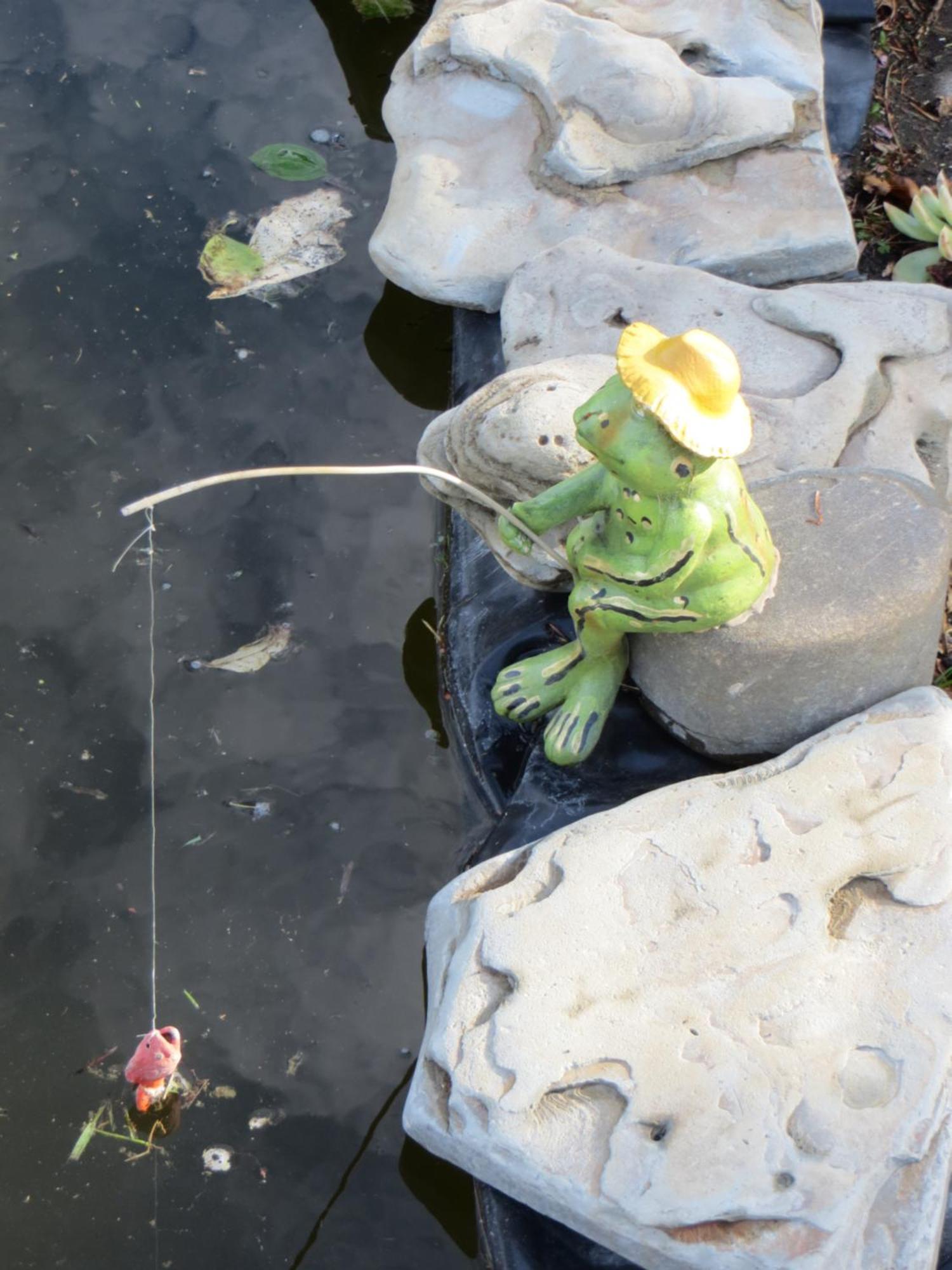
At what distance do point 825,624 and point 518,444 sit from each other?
729 millimetres

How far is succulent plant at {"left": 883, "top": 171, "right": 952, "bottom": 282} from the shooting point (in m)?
3.66

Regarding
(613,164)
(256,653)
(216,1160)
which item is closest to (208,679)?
(256,653)

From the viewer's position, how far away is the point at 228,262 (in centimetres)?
390

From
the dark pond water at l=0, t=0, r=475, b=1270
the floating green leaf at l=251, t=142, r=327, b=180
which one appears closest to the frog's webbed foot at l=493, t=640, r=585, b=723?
the dark pond water at l=0, t=0, r=475, b=1270

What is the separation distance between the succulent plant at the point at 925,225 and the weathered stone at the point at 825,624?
1.47 m

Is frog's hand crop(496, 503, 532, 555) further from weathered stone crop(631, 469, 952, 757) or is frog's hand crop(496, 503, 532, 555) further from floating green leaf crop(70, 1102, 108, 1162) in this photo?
floating green leaf crop(70, 1102, 108, 1162)

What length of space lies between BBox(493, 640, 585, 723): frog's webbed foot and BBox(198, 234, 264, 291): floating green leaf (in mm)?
1769

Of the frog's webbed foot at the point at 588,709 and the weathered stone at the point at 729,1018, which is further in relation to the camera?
the frog's webbed foot at the point at 588,709

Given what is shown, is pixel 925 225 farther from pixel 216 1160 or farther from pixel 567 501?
pixel 216 1160

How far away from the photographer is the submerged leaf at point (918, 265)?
373 cm

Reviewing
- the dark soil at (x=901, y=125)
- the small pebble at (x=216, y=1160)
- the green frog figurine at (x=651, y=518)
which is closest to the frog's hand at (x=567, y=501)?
the green frog figurine at (x=651, y=518)

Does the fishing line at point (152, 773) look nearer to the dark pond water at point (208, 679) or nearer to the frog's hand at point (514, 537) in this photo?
the dark pond water at point (208, 679)

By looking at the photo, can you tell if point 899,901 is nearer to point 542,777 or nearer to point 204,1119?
point 542,777

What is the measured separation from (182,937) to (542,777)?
3.02ft
